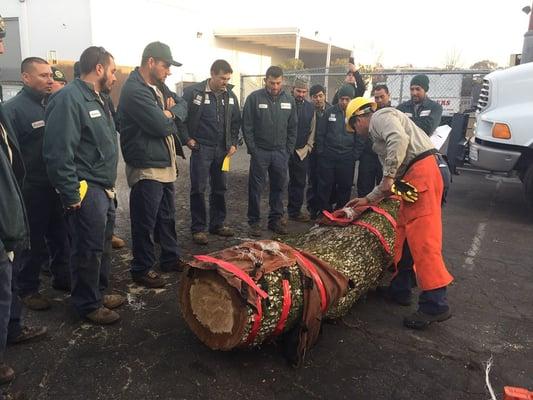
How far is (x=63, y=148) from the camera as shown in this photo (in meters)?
3.04

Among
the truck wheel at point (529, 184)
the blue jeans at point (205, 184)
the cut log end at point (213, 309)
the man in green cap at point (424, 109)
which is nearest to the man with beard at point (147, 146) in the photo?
the blue jeans at point (205, 184)

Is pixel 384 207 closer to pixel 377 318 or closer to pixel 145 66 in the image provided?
pixel 377 318

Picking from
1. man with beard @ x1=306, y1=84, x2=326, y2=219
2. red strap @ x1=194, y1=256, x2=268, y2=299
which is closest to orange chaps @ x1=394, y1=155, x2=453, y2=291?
red strap @ x1=194, y1=256, x2=268, y2=299

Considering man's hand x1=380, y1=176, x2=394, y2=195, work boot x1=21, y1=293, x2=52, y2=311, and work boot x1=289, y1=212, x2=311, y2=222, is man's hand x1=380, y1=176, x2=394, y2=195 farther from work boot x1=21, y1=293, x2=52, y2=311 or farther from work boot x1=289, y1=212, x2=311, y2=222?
work boot x1=21, y1=293, x2=52, y2=311

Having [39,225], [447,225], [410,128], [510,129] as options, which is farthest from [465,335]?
[510,129]

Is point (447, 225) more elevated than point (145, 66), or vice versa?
point (145, 66)

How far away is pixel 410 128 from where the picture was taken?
3.63 m

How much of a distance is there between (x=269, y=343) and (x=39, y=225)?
2.18 metres

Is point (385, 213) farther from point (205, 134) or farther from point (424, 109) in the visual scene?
point (424, 109)

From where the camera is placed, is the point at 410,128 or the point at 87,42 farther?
the point at 87,42

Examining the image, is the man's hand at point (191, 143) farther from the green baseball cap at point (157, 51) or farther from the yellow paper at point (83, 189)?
the yellow paper at point (83, 189)

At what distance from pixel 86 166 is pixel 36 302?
4.22ft

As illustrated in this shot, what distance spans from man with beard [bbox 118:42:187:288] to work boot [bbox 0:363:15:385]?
1471mm

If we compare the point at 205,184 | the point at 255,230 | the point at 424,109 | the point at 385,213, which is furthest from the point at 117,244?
the point at 424,109
